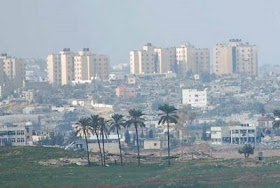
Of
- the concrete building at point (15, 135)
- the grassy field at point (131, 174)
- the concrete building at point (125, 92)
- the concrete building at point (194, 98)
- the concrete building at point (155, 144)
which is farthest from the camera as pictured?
the concrete building at point (125, 92)

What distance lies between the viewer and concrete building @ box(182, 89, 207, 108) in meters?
182

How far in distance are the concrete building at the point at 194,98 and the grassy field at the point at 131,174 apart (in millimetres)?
99839

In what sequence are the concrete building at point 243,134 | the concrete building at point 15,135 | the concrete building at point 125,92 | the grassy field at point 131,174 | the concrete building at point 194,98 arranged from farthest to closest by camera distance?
the concrete building at point 125,92 → the concrete building at point 194,98 → the concrete building at point 243,134 → the concrete building at point 15,135 → the grassy field at point 131,174

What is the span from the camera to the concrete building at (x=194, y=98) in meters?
182

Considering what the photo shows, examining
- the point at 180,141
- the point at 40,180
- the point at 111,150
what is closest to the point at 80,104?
the point at 180,141

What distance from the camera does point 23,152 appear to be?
81.9 meters

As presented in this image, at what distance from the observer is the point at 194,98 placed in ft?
602

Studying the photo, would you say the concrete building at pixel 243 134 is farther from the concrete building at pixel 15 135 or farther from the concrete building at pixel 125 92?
the concrete building at pixel 125 92

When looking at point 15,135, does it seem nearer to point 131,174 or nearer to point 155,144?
point 155,144

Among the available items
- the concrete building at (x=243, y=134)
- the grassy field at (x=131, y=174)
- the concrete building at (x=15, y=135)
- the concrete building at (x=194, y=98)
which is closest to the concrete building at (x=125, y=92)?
the concrete building at (x=194, y=98)

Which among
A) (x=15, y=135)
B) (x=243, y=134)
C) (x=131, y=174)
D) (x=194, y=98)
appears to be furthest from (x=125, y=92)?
(x=131, y=174)

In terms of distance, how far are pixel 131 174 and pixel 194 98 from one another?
109580 millimetres

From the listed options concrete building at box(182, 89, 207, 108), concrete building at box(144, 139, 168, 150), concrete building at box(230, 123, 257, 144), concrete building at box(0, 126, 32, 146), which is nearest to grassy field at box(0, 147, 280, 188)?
concrete building at box(144, 139, 168, 150)

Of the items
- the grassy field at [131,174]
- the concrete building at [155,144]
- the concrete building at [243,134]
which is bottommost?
the grassy field at [131,174]
